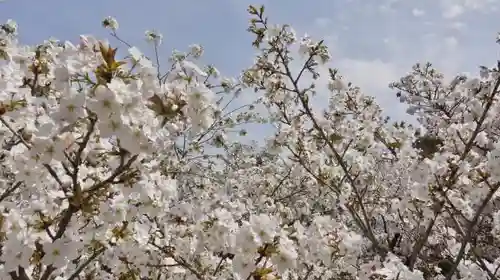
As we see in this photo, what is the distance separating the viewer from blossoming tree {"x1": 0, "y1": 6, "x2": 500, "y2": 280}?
7.56ft

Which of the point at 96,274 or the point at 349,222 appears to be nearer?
the point at 96,274

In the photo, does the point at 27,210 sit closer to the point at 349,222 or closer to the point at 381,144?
the point at 381,144

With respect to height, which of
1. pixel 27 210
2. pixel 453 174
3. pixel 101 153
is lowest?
pixel 27 210

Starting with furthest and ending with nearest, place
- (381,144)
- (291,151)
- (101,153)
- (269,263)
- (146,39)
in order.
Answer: (146,39) → (381,144) → (291,151) → (269,263) → (101,153)

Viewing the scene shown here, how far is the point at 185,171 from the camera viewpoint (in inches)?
281

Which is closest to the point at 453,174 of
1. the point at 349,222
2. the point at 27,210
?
the point at 27,210

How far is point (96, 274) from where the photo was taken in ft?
13.5

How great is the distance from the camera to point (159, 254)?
13.0 ft

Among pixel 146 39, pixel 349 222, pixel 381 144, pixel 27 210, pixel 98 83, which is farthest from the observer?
pixel 349 222

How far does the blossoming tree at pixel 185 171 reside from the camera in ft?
7.56

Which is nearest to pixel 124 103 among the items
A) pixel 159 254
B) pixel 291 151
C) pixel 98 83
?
pixel 98 83

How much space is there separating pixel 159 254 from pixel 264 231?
149cm

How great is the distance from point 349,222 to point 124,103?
945cm

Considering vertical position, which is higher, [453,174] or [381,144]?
[381,144]
